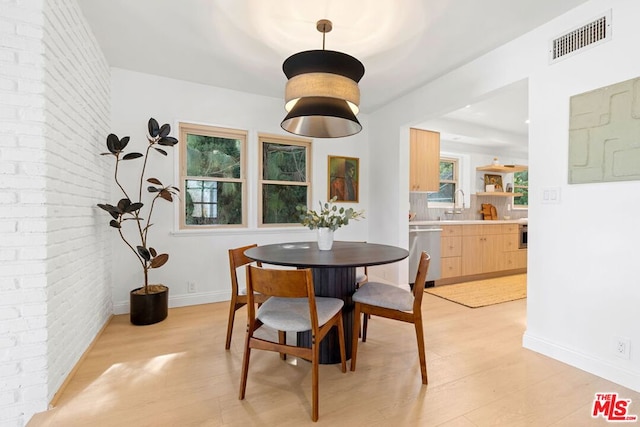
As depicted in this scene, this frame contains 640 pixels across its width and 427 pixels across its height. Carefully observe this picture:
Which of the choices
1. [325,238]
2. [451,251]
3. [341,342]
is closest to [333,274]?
[325,238]

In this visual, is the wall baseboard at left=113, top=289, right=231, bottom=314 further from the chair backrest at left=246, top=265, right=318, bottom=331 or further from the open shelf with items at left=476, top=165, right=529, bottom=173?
the open shelf with items at left=476, top=165, right=529, bottom=173

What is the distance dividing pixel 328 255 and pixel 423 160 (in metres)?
2.79

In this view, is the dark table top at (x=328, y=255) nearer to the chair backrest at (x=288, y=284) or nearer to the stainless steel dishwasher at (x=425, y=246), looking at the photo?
the chair backrest at (x=288, y=284)

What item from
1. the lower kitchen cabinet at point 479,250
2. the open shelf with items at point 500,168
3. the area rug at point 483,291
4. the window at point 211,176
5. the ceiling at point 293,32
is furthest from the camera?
the open shelf with items at point 500,168

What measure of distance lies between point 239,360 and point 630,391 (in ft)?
8.50

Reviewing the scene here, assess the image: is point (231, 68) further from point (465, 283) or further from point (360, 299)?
point (465, 283)

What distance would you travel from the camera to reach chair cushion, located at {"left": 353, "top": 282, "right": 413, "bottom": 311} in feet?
6.49

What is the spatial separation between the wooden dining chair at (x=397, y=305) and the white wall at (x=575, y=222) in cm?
117

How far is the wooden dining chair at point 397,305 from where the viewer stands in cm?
192

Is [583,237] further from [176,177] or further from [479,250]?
[176,177]

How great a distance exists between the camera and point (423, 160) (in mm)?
4289

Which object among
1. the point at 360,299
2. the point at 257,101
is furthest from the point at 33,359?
the point at 257,101

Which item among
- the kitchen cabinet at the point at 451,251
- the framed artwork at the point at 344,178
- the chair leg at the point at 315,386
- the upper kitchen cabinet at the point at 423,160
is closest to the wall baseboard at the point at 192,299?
the framed artwork at the point at 344,178

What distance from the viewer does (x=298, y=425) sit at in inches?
60.9
